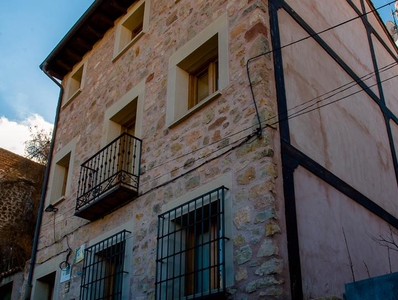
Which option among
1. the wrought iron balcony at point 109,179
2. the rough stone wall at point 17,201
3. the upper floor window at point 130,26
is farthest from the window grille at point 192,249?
the rough stone wall at point 17,201

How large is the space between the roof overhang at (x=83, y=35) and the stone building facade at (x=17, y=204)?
5613 millimetres

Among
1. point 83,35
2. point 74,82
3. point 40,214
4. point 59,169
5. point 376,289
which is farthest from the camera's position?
point 74,82

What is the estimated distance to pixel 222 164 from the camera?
627 centimetres

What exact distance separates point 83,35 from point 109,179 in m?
4.66

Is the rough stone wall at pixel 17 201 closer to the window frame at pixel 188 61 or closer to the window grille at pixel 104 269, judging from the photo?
the window grille at pixel 104 269

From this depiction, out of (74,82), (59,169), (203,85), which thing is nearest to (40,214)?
(59,169)

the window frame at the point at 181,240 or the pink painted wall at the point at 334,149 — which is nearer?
the window frame at the point at 181,240

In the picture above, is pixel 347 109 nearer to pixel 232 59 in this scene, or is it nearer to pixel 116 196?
pixel 232 59

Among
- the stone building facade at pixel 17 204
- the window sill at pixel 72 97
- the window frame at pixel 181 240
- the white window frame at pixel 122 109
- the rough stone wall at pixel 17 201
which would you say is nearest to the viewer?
the window frame at pixel 181 240

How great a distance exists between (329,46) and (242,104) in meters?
2.76

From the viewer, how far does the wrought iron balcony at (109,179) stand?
25.1ft

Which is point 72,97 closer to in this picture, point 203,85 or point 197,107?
point 203,85

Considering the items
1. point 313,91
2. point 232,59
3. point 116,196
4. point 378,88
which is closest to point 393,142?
point 378,88

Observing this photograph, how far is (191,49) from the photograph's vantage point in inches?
305
